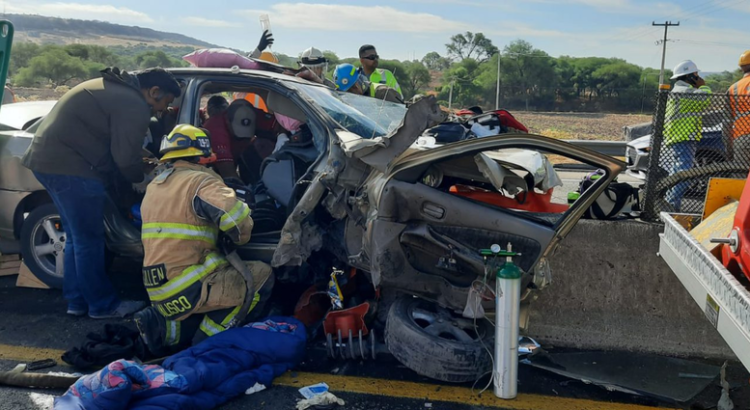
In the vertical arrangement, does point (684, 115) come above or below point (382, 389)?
above

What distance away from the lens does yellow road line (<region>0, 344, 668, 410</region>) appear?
3326 mm

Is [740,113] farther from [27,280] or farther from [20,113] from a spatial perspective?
[20,113]

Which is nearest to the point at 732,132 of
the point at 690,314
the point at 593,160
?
the point at 690,314

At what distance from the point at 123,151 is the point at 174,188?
2.83 ft

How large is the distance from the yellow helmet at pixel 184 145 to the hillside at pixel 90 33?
93.9 metres

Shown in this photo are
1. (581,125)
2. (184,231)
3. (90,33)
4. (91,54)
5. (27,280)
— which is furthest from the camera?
(90,33)

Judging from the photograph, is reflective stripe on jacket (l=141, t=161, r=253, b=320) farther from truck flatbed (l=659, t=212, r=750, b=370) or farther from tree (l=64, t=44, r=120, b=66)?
tree (l=64, t=44, r=120, b=66)

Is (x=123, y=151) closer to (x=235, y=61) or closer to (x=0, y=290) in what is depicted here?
(x=235, y=61)

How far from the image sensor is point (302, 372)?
371 cm

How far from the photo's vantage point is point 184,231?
3768mm

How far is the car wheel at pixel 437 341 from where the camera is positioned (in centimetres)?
347

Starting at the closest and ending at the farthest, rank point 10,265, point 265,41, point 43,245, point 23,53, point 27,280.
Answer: point 43,245 < point 27,280 < point 10,265 < point 265,41 < point 23,53

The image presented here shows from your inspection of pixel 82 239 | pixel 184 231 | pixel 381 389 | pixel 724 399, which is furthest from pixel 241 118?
pixel 724 399

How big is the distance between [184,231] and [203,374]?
916mm
